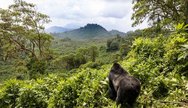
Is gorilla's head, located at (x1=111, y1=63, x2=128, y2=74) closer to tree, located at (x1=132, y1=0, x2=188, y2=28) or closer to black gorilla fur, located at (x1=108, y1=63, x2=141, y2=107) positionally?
black gorilla fur, located at (x1=108, y1=63, x2=141, y2=107)

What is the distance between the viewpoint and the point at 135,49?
10945mm

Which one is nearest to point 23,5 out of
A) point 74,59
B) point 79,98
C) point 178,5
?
point 178,5

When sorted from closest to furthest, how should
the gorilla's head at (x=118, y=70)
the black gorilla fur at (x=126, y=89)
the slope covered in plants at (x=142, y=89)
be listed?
the black gorilla fur at (x=126, y=89), the slope covered in plants at (x=142, y=89), the gorilla's head at (x=118, y=70)

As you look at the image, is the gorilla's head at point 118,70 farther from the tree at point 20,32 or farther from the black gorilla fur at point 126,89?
the tree at point 20,32

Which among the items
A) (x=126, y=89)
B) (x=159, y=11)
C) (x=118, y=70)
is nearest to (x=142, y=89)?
(x=118, y=70)

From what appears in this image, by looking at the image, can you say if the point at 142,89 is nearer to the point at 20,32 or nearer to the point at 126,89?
the point at 126,89

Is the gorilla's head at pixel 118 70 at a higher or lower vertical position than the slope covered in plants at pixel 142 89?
higher

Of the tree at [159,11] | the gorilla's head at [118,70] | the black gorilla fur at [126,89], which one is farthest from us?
the tree at [159,11]

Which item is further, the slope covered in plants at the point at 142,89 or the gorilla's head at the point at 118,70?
the gorilla's head at the point at 118,70

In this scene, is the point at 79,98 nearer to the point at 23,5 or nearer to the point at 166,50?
the point at 166,50

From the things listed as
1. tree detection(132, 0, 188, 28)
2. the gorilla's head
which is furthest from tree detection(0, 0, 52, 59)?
the gorilla's head

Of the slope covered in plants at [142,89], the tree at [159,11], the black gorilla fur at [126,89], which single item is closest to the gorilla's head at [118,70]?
the black gorilla fur at [126,89]

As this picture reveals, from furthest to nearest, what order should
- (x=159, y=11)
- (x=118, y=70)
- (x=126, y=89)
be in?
(x=159, y=11) < (x=118, y=70) < (x=126, y=89)

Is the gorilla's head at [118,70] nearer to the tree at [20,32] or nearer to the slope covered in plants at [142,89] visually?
the slope covered in plants at [142,89]
